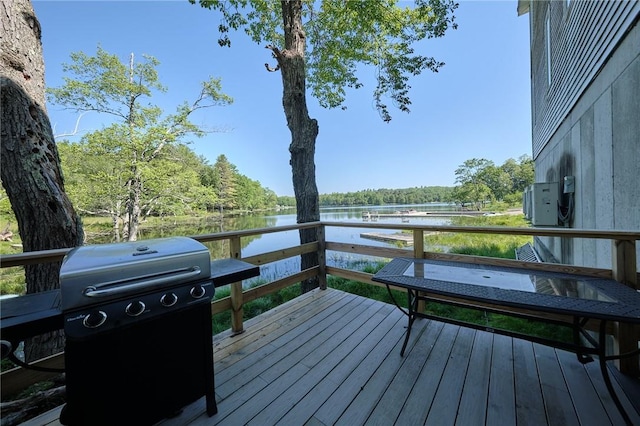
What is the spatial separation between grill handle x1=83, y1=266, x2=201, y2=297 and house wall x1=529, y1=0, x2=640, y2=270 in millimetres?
3189

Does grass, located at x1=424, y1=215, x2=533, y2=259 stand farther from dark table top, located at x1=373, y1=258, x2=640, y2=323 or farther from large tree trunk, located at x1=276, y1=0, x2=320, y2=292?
dark table top, located at x1=373, y1=258, x2=640, y2=323

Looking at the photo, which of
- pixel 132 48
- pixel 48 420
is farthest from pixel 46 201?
pixel 132 48

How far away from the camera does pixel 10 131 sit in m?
2.11

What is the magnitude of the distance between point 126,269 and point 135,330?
31cm

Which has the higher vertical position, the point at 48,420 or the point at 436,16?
the point at 436,16

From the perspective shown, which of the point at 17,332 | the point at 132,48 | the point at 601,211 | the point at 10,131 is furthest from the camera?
the point at 132,48

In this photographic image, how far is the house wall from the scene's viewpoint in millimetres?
2004

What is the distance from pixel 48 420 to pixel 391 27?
6682mm

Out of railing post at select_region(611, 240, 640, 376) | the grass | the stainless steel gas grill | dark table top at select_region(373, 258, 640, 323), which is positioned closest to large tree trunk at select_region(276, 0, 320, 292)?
dark table top at select_region(373, 258, 640, 323)

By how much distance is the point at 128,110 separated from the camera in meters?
10.0

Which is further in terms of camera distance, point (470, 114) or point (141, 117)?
point (470, 114)

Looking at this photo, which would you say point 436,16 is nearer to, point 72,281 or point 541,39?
point 541,39

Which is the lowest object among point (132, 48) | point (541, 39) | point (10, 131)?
point (10, 131)

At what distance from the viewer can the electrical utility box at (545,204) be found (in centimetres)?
396
